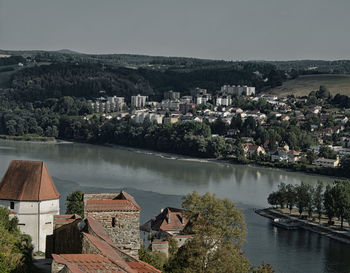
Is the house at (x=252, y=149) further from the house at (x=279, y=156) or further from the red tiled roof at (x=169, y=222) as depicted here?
the red tiled roof at (x=169, y=222)

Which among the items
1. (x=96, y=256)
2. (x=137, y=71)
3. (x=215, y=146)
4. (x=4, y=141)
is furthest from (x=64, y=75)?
(x=96, y=256)

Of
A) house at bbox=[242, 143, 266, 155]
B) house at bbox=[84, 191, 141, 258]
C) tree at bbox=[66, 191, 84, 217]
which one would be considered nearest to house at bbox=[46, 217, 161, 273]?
house at bbox=[84, 191, 141, 258]

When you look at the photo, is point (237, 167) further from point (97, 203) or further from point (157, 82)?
point (157, 82)

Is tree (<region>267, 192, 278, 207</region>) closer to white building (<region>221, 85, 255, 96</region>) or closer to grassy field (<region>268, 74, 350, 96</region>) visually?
grassy field (<region>268, 74, 350, 96</region>)

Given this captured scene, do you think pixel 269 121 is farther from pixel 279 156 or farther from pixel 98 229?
pixel 98 229

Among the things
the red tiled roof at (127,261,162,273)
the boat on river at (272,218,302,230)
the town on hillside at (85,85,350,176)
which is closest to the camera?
the red tiled roof at (127,261,162,273)

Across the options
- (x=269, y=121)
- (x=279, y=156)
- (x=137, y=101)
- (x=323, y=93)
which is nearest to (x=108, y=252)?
(x=279, y=156)
